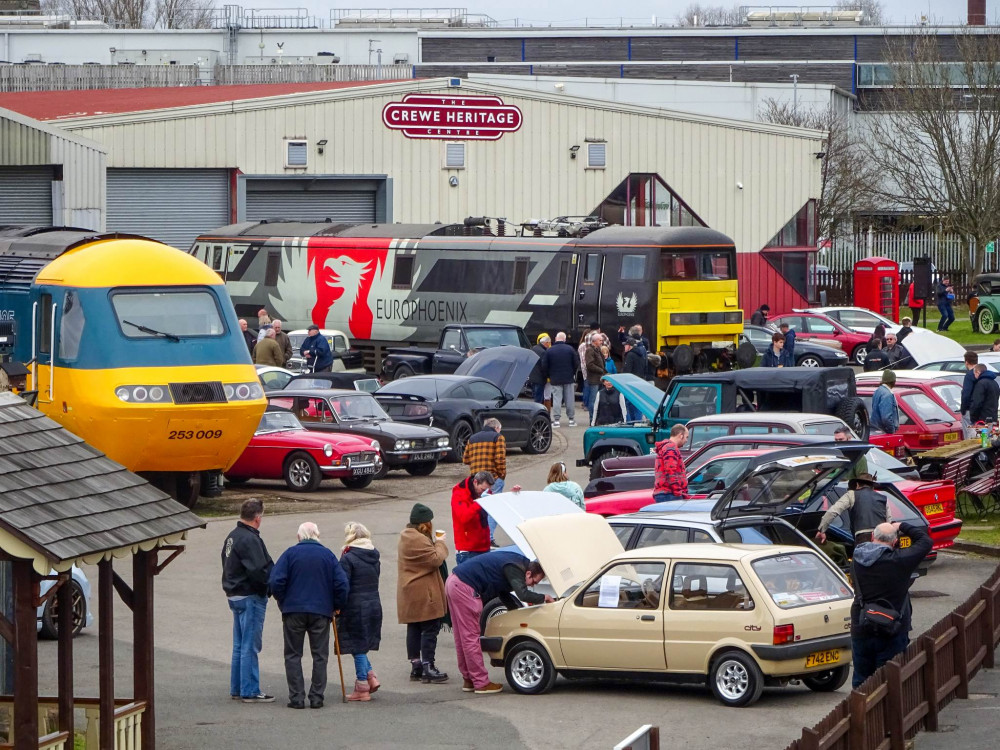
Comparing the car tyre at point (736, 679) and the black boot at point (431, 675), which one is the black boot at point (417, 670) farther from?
the car tyre at point (736, 679)

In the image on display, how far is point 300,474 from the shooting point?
24016 mm

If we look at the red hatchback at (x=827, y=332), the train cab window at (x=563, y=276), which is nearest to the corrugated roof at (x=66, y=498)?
the train cab window at (x=563, y=276)

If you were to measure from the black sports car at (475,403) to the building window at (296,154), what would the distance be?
18.2 m

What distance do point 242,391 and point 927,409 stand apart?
410 inches

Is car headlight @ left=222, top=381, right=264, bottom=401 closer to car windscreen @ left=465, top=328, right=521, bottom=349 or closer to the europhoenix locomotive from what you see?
car windscreen @ left=465, top=328, right=521, bottom=349

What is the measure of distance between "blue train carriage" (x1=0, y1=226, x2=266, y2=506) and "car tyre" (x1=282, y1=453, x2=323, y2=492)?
7.57ft

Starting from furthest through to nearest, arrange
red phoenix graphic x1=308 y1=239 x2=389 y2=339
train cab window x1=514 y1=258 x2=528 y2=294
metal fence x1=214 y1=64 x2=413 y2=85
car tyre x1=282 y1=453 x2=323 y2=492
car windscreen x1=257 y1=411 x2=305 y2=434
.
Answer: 1. metal fence x1=214 y1=64 x2=413 y2=85
2. red phoenix graphic x1=308 y1=239 x2=389 y2=339
3. train cab window x1=514 y1=258 x2=528 y2=294
4. car windscreen x1=257 y1=411 x2=305 y2=434
5. car tyre x1=282 y1=453 x2=323 y2=492

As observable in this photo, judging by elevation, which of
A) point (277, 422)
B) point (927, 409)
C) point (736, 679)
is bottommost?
point (736, 679)

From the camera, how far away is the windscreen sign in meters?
46.3

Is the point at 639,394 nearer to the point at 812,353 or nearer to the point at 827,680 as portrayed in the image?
the point at 827,680

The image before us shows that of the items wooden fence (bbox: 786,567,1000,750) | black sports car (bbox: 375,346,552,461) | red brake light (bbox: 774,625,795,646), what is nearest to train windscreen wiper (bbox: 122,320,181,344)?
black sports car (bbox: 375,346,552,461)

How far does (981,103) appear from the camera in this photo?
55.7 meters

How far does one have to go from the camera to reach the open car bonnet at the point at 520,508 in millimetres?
13688

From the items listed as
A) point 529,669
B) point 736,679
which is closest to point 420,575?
point 529,669
